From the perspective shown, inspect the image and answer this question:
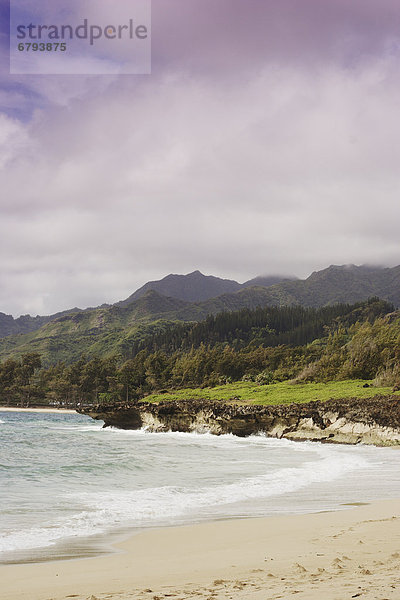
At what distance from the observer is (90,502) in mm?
14172

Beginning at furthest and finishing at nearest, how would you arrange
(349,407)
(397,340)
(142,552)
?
1. (397,340)
2. (349,407)
3. (142,552)

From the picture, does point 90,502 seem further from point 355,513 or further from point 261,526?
point 355,513

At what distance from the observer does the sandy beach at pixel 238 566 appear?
6129mm

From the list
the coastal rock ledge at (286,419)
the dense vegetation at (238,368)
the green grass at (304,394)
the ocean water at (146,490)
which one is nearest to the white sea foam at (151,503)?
the ocean water at (146,490)

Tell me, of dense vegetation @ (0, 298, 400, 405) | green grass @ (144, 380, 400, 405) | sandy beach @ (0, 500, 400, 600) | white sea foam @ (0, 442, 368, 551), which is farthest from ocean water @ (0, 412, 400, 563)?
dense vegetation @ (0, 298, 400, 405)

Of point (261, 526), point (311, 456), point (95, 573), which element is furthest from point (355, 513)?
point (311, 456)

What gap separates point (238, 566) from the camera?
7.77 meters

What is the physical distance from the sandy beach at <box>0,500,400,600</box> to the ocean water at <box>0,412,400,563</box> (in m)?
1.19

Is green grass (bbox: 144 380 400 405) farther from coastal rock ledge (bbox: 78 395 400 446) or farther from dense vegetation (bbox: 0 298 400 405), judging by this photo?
coastal rock ledge (bbox: 78 395 400 446)

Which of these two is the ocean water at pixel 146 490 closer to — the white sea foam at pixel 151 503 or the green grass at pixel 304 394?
the white sea foam at pixel 151 503

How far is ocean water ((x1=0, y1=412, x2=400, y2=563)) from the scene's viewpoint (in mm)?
10859

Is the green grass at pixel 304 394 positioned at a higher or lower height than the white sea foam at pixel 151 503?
lower

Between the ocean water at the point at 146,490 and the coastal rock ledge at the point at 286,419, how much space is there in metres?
8.35

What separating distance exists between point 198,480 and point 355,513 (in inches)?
308
